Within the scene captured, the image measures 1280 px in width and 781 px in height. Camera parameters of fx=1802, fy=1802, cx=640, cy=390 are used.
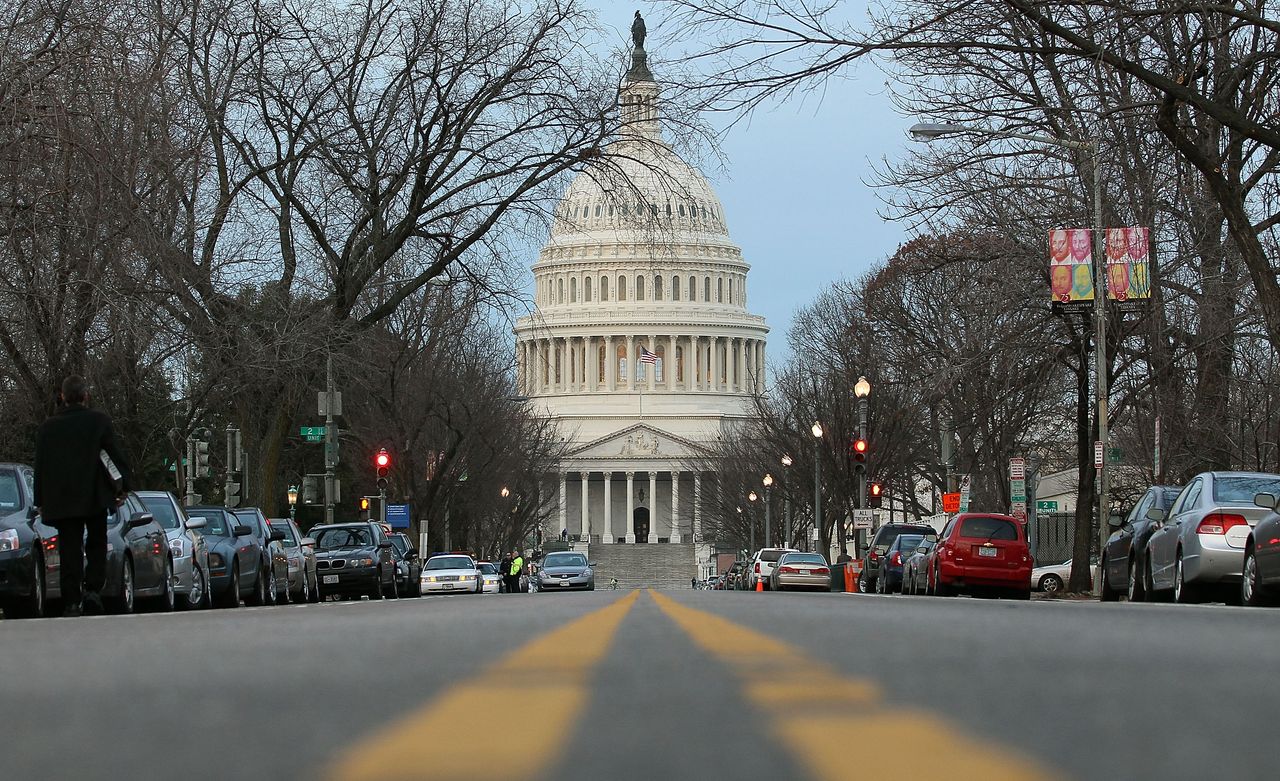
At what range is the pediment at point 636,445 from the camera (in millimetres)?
161125

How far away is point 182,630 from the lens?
359 inches

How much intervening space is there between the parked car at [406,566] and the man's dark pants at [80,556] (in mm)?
21890

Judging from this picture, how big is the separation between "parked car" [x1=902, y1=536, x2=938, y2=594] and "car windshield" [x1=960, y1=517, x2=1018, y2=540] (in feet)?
4.00

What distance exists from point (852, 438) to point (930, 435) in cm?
274

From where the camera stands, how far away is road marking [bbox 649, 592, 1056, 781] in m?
2.38

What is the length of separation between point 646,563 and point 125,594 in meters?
129

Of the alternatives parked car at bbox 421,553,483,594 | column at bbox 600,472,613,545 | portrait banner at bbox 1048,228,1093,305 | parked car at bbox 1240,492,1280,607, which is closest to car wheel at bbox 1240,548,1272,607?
parked car at bbox 1240,492,1280,607

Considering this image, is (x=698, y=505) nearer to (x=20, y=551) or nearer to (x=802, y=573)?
(x=802, y=573)

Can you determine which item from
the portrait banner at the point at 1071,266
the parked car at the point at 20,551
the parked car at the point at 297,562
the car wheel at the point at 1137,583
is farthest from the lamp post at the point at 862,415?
the parked car at the point at 20,551

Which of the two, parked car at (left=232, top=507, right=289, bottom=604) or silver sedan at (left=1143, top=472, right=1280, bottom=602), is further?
parked car at (left=232, top=507, right=289, bottom=604)

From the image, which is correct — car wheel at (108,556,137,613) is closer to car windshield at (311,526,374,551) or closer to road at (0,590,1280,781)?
road at (0,590,1280,781)

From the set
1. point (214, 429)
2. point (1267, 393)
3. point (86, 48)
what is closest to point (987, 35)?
point (86, 48)

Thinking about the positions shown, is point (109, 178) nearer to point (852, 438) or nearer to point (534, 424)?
point (852, 438)

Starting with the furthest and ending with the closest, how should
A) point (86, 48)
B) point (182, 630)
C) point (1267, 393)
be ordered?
point (1267, 393)
point (86, 48)
point (182, 630)
